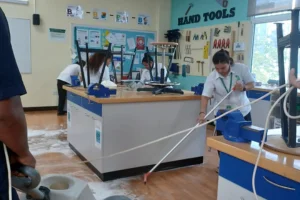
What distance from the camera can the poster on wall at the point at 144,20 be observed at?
7.06 m

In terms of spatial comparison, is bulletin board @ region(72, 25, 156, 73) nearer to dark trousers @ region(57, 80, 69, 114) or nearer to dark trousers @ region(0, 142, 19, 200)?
dark trousers @ region(57, 80, 69, 114)

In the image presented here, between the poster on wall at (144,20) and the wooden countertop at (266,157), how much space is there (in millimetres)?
6181

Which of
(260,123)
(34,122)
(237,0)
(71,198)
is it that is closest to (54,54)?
(34,122)

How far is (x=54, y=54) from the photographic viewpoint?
20.8 feet

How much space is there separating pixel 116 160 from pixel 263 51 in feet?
11.5

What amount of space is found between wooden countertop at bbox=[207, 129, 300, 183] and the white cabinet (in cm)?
15

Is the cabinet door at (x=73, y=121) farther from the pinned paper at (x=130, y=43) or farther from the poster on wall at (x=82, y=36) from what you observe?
the pinned paper at (x=130, y=43)

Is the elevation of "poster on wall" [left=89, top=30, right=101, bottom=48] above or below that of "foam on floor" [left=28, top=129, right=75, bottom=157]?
above

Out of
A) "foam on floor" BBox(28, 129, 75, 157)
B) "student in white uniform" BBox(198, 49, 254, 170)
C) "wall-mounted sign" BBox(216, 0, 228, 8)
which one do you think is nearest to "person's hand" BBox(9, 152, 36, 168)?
"student in white uniform" BBox(198, 49, 254, 170)

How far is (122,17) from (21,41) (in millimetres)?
2338

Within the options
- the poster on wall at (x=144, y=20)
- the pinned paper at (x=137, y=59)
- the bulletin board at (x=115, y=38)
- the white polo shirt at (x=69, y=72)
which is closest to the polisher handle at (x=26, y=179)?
the white polo shirt at (x=69, y=72)

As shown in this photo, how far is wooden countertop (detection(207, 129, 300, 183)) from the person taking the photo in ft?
3.20

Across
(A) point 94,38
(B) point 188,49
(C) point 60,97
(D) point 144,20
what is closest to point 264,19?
(B) point 188,49

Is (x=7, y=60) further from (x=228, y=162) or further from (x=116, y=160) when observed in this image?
(x=116, y=160)
